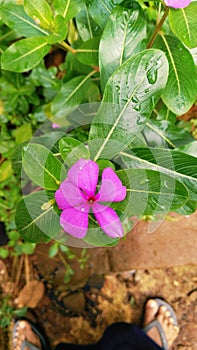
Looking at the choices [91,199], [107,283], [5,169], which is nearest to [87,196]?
[91,199]

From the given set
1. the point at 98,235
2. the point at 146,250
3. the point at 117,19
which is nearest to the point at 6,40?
the point at 117,19

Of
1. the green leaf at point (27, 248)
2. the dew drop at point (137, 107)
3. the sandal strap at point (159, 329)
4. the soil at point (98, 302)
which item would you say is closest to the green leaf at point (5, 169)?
the green leaf at point (27, 248)

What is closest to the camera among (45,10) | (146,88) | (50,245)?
(146,88)

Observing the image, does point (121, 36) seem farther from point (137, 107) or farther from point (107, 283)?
point (107, 283)

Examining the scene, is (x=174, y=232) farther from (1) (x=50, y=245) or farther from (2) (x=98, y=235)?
(2) (x=98, y=235)

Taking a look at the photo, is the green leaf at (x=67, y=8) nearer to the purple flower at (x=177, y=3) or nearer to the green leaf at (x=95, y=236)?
the purple flower at (x=177, y=3)
